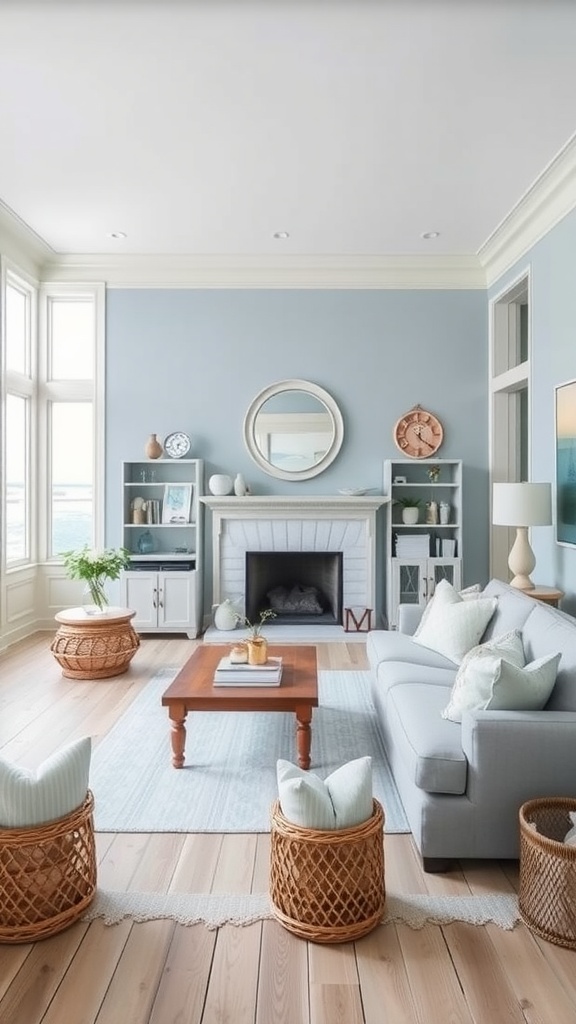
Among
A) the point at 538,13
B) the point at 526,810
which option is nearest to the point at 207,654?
the point at 526,810

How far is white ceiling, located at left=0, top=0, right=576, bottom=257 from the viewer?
2.95 m

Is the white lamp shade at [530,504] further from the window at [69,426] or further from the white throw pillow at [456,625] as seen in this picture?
the window at [69,426]

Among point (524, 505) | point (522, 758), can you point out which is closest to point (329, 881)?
point (522, 758)

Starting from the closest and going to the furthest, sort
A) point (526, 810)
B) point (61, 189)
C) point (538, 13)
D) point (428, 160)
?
point (526, 810)
point (538, 13)
point (428, 160)
point (61, 189)

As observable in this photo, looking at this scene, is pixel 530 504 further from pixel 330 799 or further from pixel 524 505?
pixel 330 799

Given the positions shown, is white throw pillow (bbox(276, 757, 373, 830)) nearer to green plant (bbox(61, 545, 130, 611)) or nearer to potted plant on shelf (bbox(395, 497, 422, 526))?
green plant (bbox(61, 545, 130, 611))

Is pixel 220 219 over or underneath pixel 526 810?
over

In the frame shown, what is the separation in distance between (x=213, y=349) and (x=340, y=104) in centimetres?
282

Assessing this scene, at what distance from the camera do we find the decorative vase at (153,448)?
598 centimetres

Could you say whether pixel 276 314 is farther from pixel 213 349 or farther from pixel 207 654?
pixel 207 654

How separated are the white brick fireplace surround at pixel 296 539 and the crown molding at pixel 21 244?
2546mm

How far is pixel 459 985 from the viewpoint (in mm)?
1784

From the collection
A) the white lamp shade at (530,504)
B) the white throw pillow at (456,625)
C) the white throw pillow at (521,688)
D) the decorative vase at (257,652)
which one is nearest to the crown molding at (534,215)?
the white lamp shade at (530,504)

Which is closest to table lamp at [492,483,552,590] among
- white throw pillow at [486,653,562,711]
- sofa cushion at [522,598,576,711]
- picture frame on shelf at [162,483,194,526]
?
sofa cushion at [522,598,576,711]
